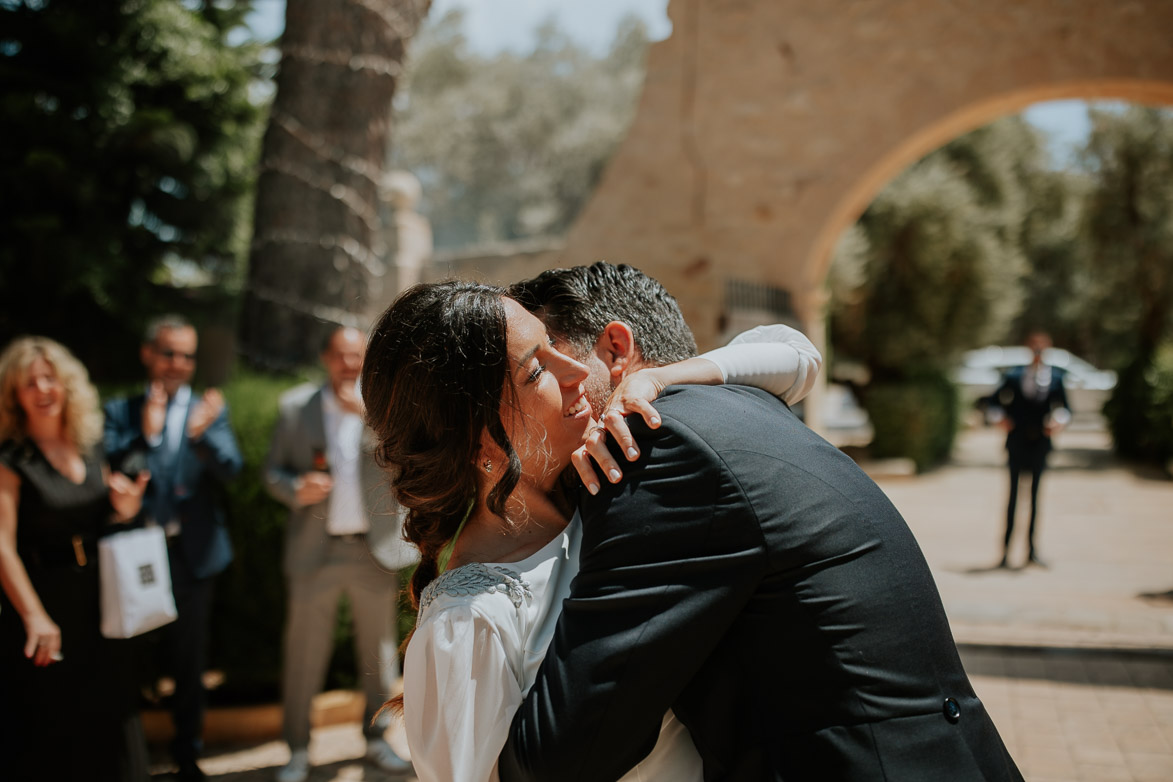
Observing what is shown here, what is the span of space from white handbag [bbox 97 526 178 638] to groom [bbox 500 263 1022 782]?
3.02 meters

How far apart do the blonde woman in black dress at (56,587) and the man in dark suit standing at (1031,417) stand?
7494 millimetres

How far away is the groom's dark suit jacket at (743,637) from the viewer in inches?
49.4

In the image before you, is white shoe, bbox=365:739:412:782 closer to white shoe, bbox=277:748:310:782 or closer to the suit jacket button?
white shoe, bbox=277:748:310:782

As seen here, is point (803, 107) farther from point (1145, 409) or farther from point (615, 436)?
point (1145, 409)

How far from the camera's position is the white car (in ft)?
79.8

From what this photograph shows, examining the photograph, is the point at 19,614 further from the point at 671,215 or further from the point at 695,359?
the point at 671,215

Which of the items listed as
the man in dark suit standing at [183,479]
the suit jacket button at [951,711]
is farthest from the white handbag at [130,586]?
the suit jacket button at [951,711]

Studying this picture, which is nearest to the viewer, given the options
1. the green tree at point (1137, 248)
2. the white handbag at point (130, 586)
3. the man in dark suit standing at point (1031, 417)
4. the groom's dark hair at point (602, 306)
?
the groom's dark hair at point (602, 306)

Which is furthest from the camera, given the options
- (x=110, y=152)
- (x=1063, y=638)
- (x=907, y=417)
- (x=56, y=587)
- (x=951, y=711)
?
(x=907, y=417)

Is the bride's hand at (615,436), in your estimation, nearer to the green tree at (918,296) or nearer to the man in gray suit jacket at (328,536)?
the man in gray suit jacket at (328,536)

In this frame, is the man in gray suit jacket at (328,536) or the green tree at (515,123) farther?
the green tree at (515,123)

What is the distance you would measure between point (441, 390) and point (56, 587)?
3.03 meters

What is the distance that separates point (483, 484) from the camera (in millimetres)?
1629

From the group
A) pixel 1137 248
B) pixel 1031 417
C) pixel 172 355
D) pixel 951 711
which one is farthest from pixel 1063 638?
pixel 1137 248
